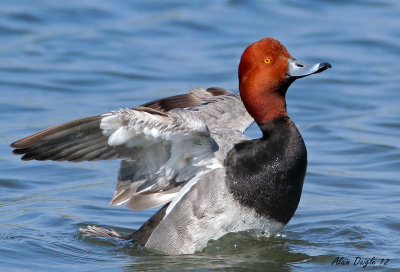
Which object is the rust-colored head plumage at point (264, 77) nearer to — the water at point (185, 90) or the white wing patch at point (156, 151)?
the white wing patch at point (156, 151)

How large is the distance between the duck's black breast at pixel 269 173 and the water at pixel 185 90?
35cm

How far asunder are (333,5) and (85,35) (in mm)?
4501

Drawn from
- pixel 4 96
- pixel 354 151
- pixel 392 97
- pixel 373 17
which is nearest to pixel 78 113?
pixel 4 96

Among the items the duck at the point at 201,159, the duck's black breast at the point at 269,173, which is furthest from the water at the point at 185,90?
the duck's black breast at the point at 269,173

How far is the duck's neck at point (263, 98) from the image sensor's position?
596cm

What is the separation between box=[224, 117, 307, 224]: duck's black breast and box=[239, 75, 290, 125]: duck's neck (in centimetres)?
20

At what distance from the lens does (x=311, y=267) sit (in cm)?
571

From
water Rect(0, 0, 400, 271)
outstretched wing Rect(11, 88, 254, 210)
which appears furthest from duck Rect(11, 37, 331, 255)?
water Rect(0, 0, 400, 271)

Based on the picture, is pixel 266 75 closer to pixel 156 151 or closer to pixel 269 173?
pixel 269 173

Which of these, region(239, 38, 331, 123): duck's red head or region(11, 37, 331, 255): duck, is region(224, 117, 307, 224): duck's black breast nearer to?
region(11, 37, 331, 255): duck

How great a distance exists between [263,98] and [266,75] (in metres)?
0.17

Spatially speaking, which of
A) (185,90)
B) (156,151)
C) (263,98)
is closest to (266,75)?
(263,98)

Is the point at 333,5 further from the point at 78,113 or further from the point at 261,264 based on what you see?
the point at 261,264

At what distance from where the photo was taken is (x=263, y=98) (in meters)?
5.97
